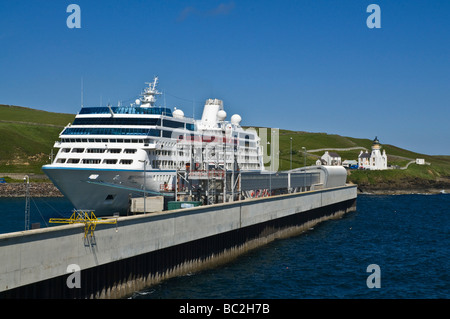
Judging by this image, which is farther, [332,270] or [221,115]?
[221,115]

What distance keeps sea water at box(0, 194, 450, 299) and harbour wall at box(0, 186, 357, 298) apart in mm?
1122

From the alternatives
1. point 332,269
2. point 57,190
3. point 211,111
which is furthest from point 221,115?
point 57,190

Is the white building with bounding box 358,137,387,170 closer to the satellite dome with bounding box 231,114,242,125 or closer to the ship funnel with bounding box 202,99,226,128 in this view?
the satellite dome with bounding box 231,114,242,125

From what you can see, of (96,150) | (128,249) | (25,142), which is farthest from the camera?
(25,142)

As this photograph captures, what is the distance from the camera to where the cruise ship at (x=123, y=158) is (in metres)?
46.7

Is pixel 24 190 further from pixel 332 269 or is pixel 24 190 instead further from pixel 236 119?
pixel 332 269

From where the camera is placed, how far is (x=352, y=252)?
4675cm

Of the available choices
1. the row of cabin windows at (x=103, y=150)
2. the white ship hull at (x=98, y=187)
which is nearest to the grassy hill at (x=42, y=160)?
the row of cabin windows at (x=103, y=150)

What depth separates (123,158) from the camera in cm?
4984

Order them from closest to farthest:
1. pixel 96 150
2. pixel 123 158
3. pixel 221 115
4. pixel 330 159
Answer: pixel 123 158, pixel 96 150, pixel 221 115, pixel 330 159

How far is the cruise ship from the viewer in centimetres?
4672

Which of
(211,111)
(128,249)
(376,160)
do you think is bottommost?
(128,249)

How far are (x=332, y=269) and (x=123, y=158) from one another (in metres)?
23.5
